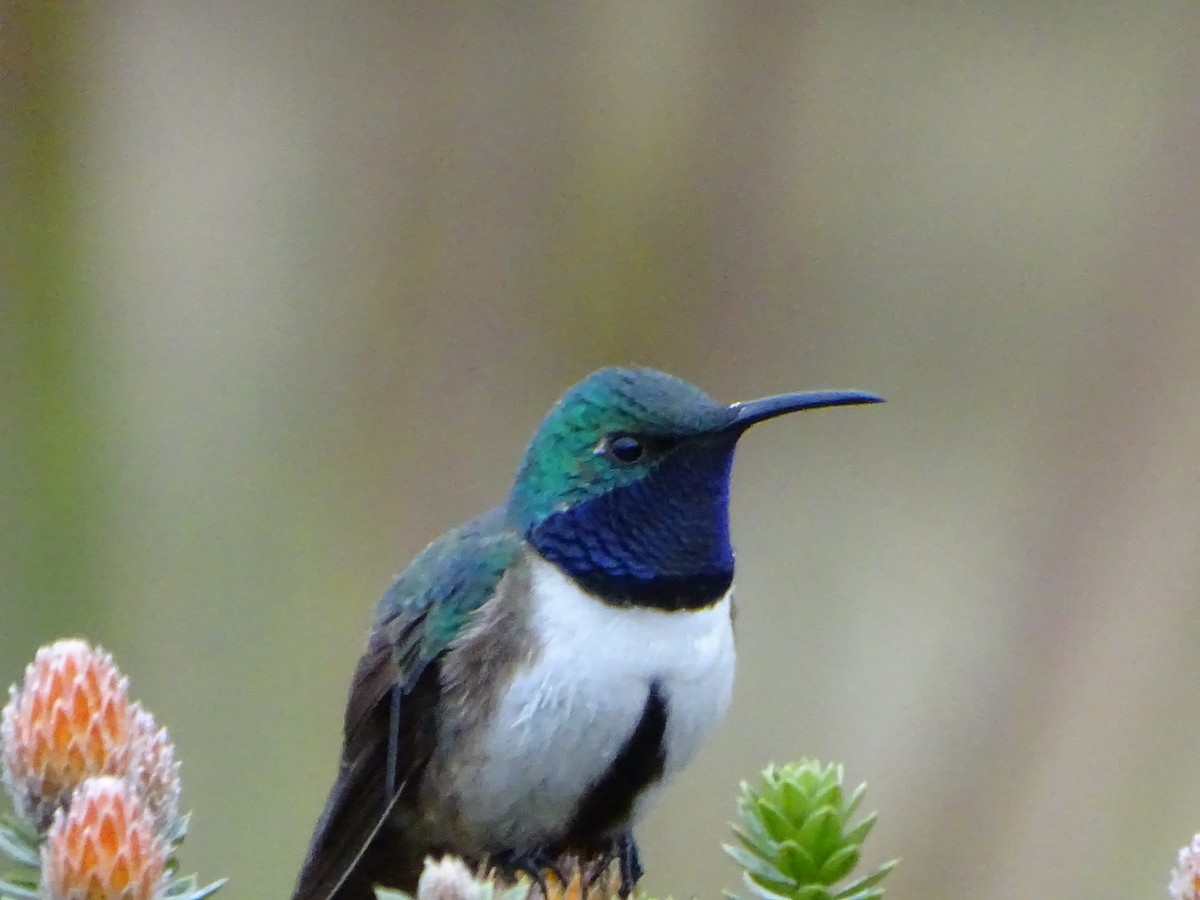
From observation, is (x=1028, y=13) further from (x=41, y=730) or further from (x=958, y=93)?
(x=41, y=730)

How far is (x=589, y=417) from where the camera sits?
4.67 feet

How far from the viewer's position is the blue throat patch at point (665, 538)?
1375mm

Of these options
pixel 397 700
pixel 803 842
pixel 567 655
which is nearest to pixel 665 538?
pixel 567 655

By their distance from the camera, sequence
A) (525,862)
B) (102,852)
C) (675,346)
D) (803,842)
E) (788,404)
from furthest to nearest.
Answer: (675,346), (525,862), (788,404), (803,842), (102,852)

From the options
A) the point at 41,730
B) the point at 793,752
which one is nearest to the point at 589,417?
the point at 41,730

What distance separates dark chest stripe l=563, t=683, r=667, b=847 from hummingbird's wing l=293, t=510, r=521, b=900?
182 mm

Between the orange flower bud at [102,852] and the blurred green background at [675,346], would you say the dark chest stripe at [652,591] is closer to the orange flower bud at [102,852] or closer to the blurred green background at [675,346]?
the orange flower bud at [102,852]

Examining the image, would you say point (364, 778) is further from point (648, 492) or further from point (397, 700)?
point (648, 492)

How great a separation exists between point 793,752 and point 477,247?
3.90 ft

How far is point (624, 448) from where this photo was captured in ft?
4.61

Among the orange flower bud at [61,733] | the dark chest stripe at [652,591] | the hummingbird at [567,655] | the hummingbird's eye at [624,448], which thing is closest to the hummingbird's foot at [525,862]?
the hummingbird at [567,655]

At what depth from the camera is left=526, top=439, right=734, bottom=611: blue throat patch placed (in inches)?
54.1

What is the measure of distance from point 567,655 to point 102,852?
61cm

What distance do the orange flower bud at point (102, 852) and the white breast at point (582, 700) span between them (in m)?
0.55
